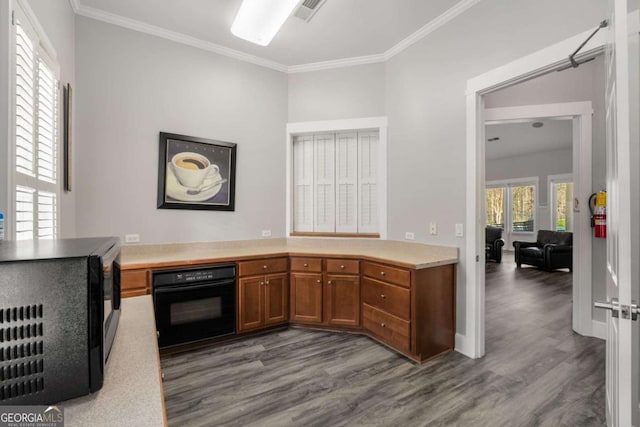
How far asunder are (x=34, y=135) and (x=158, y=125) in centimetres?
153

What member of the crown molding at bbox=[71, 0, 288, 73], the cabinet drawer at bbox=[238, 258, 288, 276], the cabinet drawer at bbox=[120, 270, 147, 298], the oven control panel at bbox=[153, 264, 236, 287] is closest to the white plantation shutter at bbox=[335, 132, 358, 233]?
the cabinet drawer at bbox=[238, 258, 288, 276]

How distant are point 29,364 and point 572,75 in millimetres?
4624

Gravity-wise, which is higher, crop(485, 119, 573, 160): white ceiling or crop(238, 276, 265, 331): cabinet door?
crop(485, 119, 573, 160): white ceiling

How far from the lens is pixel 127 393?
0.78 meters

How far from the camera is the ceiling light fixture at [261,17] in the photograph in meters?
2.39

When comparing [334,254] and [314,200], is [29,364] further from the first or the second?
[314,200]

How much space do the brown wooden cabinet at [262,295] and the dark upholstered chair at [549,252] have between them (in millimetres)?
6198

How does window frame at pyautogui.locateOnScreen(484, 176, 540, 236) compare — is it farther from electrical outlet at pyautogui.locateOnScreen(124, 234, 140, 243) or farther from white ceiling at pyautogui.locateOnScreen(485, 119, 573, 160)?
electrical outlet at pyautogui.locateOnScreen(124, 234, 140, 243)

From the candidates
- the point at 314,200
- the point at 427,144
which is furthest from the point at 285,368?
the point at 427,144

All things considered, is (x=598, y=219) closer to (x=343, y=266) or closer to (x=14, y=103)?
(x=343, y=266)

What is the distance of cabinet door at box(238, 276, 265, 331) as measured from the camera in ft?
9.86

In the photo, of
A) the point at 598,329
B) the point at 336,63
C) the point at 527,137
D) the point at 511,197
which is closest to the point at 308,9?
the point at 336,63

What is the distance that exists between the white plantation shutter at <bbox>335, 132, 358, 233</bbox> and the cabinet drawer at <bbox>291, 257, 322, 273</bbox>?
28.7 inches

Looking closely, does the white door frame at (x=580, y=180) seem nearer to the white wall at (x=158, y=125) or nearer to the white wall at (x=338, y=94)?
the white wall at (x=338, y=94)
